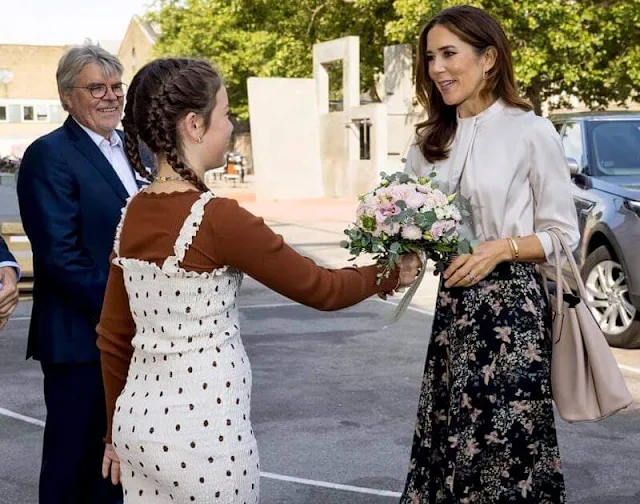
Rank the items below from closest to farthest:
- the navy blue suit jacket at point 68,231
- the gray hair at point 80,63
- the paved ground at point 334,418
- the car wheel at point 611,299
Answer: the navy blue suit jacket at point 68,231 → the gray hair at point 80,63 → the paved ground at point 334,418 → the car wheel at point 611,299

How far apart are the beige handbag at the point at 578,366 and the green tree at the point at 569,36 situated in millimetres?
22869

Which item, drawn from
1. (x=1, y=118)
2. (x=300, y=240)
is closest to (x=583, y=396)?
(x=300, y=240)

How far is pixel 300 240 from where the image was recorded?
18.5m

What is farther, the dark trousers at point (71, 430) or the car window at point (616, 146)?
the car window at point (616, 146)

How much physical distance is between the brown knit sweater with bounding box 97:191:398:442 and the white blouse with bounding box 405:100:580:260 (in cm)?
71

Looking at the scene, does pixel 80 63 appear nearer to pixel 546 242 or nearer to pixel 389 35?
pixel 546 242

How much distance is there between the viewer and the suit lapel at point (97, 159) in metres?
3.89

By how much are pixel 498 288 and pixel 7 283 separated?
184 centimetres

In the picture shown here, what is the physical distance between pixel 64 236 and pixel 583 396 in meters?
1.91

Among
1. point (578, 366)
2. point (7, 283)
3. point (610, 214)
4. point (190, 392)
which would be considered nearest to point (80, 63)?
point (7, 283)

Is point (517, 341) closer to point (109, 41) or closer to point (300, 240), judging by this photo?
point (300, 240)

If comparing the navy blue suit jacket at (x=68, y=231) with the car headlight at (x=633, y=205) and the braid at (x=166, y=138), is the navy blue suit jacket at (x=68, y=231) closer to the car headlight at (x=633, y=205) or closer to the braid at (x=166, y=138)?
the braid at (x=166, y=138)

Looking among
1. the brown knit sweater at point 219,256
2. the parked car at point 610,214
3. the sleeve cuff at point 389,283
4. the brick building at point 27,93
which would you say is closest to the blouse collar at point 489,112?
the sleeve cuff at point 389,283

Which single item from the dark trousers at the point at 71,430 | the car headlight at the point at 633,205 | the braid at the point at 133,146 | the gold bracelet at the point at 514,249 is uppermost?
the braid at the point at 133,146
